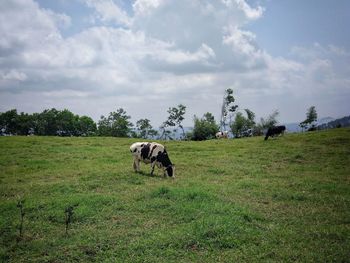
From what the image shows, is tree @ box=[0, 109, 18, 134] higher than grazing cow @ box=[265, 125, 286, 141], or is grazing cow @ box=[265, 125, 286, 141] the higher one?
tree @ box=[0, 109, 18, 134]

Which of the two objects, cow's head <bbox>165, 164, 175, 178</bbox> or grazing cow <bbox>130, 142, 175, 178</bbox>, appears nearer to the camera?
cow's head <bbox>165, 164, 175, 178</bbox>

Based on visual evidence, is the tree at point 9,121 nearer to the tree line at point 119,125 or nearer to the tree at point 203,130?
the tree line at point 119,125

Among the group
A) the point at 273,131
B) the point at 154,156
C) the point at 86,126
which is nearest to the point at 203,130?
the point at 273,131

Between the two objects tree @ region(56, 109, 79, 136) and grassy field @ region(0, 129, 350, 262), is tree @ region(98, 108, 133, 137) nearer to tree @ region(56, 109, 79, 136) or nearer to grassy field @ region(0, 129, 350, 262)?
tree @ region(56, 109, 79, 136)

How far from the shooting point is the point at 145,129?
368 feet

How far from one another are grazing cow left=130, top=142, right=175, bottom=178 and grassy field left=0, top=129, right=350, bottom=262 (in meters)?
1.02

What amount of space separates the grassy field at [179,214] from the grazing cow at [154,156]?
1020mm

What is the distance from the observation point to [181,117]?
99500mm

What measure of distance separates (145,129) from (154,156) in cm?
8994

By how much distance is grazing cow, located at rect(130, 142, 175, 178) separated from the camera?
2233 cm

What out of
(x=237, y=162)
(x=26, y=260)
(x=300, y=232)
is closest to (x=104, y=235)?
(x=26, y=260)

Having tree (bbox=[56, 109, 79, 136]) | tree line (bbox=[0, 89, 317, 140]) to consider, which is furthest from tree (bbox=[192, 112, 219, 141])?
tree (bbox=[56, 109, 79, 136])

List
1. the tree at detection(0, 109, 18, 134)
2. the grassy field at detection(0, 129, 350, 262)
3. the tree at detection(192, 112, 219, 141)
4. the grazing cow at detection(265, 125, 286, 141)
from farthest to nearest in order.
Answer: the tree at detection(0, 109, 18, 134), the tree at detection(192, 112, 219, 141), the grazing cow at detection(265, 125, 286, 141), the grassy field at detection(0, 129, 350, 262)

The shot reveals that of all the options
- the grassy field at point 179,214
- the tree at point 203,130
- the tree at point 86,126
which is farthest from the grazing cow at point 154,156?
Result: the tree at point 86,126
